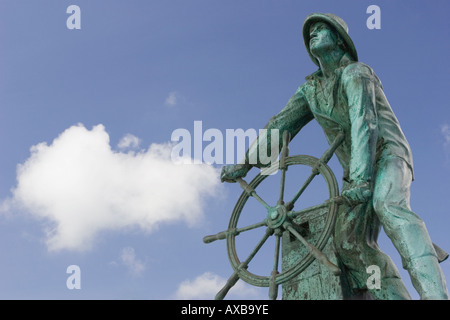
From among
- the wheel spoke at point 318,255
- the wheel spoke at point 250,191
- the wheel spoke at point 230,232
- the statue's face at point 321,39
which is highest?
the statue's face at point 321,39

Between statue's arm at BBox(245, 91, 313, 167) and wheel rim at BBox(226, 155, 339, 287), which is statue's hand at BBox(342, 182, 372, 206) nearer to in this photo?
wheel rim at BBox(226, 155, 339, 287)

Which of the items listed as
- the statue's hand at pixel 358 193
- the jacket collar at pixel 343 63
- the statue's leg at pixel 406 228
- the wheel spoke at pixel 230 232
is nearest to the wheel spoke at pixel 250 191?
the wheel spoke at pixel 230 232

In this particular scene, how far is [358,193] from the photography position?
4.06m

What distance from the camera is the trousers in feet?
12.5

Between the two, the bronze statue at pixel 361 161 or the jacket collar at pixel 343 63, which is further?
the jacket collar at pixel 343 63

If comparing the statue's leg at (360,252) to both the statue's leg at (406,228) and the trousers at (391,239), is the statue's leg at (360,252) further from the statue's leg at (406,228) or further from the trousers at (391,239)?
the statue's leg at (406,228)

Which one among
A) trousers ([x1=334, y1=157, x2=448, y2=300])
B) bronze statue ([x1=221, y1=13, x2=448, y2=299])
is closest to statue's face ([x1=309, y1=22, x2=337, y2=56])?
bronze statue ([x1=221, y1=13, x2=448, y2=299])

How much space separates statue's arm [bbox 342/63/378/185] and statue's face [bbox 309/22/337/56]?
27cm

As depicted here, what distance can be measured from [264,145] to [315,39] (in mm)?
1000

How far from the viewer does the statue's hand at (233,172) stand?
5211mm

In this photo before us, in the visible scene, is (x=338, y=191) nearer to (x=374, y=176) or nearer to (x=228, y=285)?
(x=374, y=176)

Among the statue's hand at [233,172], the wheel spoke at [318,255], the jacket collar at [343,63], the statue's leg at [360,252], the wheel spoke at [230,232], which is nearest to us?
the wheel spoke at [318,255]

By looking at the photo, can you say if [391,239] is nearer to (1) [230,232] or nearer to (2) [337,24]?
(1) [230,232]
